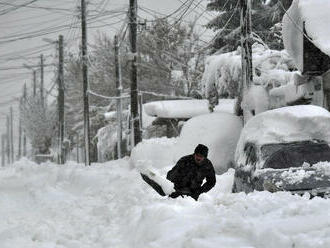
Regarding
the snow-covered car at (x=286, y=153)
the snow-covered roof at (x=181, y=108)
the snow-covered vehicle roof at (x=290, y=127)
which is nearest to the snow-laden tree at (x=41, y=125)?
the snow-covered roof at (x=181, y=108)

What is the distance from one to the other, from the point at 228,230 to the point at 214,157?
38.4 feet

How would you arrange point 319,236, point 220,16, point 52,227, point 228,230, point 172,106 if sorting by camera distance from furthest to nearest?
1. point 220,16
2. point 172,106
3. point 52,227
4. point 228,230
5. point 319,236

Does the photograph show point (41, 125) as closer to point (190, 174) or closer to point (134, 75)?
point (134, 75)

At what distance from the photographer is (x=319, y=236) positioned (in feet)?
14.5

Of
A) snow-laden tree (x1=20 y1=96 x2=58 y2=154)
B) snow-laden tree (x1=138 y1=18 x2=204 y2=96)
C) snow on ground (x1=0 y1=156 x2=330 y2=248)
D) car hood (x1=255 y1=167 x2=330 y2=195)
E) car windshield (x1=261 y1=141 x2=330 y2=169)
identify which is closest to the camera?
snow on ground (x1=0 y1=156 x2=330 y2=248)

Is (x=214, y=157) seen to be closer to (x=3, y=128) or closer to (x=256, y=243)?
(x=256, y=243)

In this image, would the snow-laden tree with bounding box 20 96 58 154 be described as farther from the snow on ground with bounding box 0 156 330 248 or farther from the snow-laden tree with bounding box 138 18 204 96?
the snow on ground with bounding box 0 156 330 248

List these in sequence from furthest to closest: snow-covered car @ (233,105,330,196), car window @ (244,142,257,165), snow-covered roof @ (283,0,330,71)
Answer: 1. snow-covered roof @ (283,0,330,71)
2. car window @ (244,142,257,165)
3. snow-covered car @ (233,105,330,196)

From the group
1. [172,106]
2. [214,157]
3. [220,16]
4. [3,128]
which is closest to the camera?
[214,157]

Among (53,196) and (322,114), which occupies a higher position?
(322,114)

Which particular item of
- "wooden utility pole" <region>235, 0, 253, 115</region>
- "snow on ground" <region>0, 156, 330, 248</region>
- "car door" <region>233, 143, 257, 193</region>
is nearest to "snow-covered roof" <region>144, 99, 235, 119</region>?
"wooden utility pole" <region>235, 0, 253, 115</region>

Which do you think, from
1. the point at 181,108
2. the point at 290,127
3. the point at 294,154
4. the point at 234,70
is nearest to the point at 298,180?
the point at 294,154

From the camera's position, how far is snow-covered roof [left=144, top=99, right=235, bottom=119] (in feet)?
95.5

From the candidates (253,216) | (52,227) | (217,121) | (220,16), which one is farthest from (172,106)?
(253,216)
